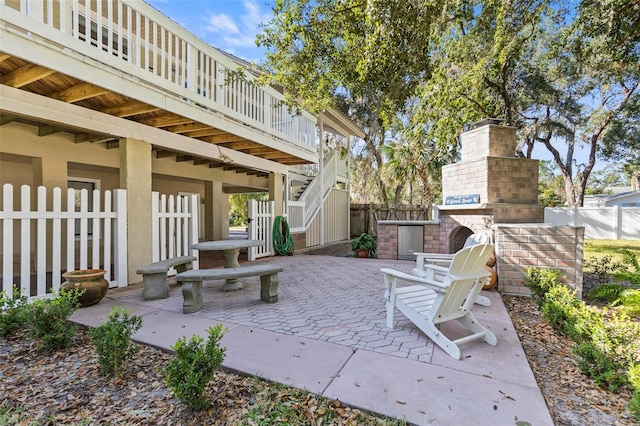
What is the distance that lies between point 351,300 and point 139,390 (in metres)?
2.79

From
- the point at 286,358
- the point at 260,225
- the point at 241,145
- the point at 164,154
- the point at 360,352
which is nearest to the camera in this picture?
the point at 286,358

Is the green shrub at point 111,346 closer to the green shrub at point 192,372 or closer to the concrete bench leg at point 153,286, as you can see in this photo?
the green shrub at point 192,372

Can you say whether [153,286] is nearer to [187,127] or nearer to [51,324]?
[51,324]

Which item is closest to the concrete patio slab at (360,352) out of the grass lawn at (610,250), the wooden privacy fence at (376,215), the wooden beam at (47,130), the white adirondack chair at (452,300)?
the white adirondack chair at (452,300)

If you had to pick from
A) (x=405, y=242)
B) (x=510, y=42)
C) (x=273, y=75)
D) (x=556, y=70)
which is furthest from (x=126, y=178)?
(x=556, y=70)

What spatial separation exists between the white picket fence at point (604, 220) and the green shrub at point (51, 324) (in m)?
17.0

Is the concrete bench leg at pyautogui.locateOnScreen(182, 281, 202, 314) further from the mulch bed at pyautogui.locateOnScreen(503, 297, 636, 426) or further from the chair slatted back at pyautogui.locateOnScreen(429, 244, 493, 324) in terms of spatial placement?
the mulch bed at pyautogui.locateOnScreen(503, 297, 636, 426)

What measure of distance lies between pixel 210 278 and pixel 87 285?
1.59 meters

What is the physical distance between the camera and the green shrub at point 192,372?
1875 mm

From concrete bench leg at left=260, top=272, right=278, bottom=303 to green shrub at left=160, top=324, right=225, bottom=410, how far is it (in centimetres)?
221

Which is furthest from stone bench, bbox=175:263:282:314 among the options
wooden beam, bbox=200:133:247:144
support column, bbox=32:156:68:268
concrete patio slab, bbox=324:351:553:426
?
support column, bbox=32:156:68:268

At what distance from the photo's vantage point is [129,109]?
15.5 ft

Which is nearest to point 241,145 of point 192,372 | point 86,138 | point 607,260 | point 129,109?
point 129,109

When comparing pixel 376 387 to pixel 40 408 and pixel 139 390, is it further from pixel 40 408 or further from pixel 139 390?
pixel 40 408
